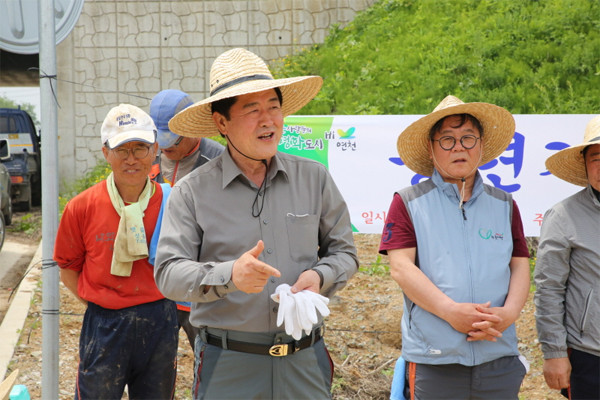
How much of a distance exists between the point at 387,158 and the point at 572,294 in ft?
7.53

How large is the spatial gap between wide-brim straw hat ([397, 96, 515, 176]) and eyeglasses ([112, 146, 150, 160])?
125cm

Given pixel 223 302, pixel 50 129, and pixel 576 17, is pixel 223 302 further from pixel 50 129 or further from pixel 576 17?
pixel 576 17

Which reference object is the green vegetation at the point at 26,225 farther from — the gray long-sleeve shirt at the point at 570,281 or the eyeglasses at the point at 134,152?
the gray long-sleeve shirt at the point at 570,281

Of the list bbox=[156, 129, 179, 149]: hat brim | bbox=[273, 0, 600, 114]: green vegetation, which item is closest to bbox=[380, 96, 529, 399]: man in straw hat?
bbox=[156, 129, 179, 149]: hat brim

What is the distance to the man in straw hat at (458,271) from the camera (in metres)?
2.68

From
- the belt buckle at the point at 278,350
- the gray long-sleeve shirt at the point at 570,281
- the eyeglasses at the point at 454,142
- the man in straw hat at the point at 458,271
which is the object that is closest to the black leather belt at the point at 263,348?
the belt buckle at the point at 278,350

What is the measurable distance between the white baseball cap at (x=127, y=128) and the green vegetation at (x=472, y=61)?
20.5 feet

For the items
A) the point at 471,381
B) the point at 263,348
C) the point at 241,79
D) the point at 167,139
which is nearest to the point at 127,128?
the point at 167,139

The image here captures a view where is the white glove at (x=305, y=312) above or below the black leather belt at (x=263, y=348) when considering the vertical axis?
above

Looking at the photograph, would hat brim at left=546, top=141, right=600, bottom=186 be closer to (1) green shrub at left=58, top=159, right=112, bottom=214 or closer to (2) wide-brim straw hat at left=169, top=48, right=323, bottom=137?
(2) wide-brim straw hat at left=169, top=48, right=323, bottom=137

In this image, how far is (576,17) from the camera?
9.92 m

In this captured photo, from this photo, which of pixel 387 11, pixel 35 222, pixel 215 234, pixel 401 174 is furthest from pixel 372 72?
pixel 215 234

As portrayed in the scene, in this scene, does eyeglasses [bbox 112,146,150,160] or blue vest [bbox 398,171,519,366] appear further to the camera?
Result: eyeglasses [bbox 112,146,150,160]

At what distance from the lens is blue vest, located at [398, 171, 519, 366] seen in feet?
8.83
